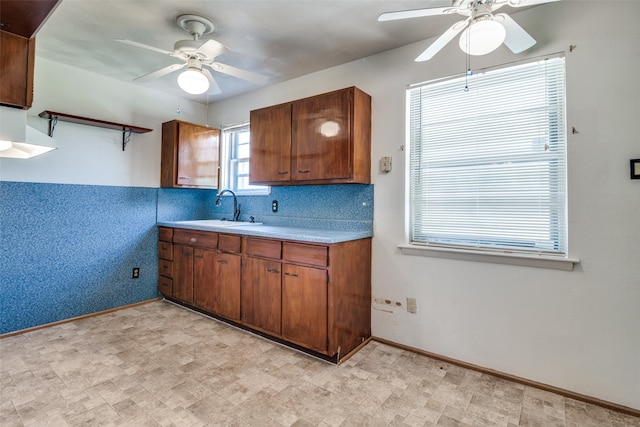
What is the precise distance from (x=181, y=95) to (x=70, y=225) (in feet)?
6.62

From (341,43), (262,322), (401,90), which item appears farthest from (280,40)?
(262,322)

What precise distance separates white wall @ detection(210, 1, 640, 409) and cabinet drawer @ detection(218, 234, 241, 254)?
66.2 inches

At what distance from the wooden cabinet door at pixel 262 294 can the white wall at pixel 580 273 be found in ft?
3.95

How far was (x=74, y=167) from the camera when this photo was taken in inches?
127

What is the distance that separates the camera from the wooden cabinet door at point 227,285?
2945 mm

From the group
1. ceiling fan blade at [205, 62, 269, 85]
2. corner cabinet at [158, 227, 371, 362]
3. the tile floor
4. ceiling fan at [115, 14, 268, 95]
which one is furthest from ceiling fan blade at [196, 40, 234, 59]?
the tile floor

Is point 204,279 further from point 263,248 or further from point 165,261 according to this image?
point 263,248

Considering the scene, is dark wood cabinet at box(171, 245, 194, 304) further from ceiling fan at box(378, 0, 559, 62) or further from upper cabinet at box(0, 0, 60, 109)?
ceiling fan at box(378, 0, 559, 62)

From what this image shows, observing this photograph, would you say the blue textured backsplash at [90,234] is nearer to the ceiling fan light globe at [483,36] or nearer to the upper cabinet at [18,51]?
the ceiling fan light globe at [483,36]

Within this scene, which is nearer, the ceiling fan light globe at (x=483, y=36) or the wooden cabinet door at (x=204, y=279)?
the ceiling fan light globe at (x=483, y=36)

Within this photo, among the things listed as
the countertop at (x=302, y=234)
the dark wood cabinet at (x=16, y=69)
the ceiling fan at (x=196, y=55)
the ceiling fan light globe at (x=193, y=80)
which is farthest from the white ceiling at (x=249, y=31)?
the countertop at (x=302, y=234)

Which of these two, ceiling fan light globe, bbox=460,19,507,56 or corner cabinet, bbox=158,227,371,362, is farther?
corner cabinet, bbox=158,227,371,362

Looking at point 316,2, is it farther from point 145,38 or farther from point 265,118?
point 145,38

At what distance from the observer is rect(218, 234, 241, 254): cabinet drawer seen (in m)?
2.95
